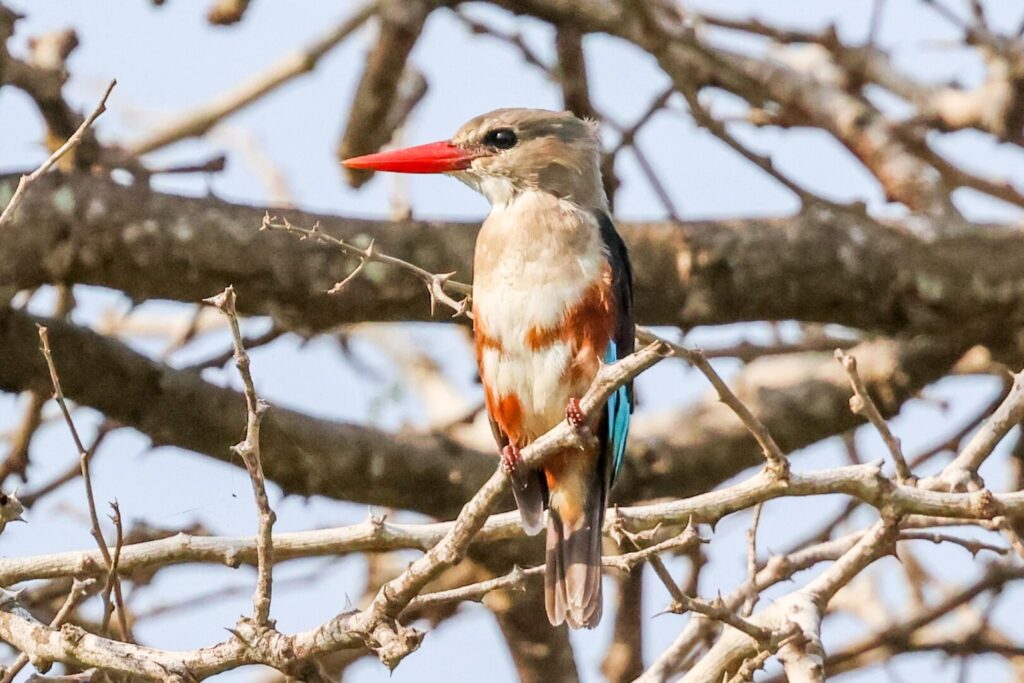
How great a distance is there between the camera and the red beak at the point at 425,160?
3.78 meters

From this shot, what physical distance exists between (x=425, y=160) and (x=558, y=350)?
30.3 inches

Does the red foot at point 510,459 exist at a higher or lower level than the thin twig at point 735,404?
higher

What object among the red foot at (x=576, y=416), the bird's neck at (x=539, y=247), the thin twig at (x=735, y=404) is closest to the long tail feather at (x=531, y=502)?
the red foot at (x=576, y=416)

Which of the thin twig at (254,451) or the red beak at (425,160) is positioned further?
the red beak at (425,160)

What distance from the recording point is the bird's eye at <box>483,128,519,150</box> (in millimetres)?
3807

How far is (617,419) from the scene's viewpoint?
11.2 feet

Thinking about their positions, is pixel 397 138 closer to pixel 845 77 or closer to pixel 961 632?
pixel 845 77

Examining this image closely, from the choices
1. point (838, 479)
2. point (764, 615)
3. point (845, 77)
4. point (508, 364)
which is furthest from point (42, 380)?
point (845, 77)

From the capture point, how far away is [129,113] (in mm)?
6602

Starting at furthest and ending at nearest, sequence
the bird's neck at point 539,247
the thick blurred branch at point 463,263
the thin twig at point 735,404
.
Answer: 1. the thick blurred branch at point 463,263
2. the bird's neck at point 539,247
3. the thin twig at point 735,404

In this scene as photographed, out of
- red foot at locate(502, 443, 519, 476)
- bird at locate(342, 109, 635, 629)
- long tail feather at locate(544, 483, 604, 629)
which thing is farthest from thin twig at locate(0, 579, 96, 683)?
long tail feather at locate(544, 483, 604, 629)

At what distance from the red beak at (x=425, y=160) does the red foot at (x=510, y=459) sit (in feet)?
2.74

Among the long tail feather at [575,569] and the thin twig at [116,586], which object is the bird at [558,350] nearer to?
the long tail feather at [575,569]

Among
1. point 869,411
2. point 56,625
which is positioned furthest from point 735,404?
point 56,625
